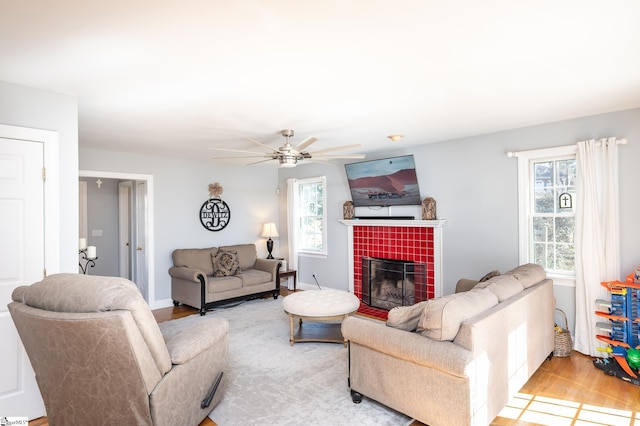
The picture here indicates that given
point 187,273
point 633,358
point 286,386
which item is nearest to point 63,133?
point 286,386

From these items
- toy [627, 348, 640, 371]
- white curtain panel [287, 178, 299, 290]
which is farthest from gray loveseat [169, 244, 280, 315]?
toy [627, 348, 640, 371]

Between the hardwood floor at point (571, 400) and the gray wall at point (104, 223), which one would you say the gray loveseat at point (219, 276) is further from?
the hardwood floor at point (571, 400)

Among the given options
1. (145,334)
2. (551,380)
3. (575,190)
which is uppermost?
(575,190)

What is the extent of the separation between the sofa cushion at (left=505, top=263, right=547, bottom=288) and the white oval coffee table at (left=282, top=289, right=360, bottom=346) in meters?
1.61

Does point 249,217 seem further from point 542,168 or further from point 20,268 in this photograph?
point 542,168

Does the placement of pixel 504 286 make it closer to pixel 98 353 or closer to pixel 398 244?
pixel 398 244

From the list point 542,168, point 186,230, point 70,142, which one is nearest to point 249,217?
point 186,230

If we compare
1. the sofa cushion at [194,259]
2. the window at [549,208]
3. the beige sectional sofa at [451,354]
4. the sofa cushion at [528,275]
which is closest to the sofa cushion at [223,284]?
the sofa cushion at [194,259]

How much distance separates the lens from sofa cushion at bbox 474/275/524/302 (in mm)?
2574

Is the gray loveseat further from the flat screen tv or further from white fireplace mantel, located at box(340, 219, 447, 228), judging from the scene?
the flat screen tv

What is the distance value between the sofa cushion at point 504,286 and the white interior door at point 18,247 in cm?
331

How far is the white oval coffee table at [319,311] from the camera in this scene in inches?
145

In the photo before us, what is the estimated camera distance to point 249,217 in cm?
661

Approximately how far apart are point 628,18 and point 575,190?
2.33 meters
